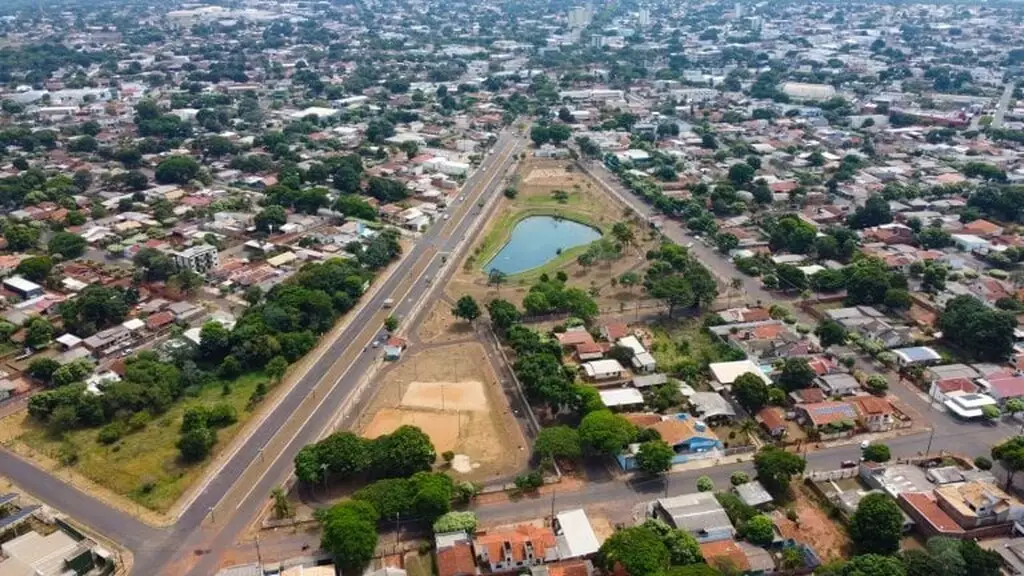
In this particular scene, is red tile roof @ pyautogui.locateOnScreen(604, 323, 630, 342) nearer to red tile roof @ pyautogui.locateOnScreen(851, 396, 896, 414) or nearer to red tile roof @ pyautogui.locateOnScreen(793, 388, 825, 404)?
red tile roof @ pyautogui.locateOnScreen(793, 388, 825, 404)

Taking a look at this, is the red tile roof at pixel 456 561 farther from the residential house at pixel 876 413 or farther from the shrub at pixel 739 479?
the residential house at pixel 876 413

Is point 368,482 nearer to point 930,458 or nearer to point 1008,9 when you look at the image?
point 930,458

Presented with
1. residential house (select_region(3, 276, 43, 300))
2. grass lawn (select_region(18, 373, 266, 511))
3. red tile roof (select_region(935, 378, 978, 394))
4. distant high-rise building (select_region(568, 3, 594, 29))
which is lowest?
grass lawn (select_region(18, 373, 266, 511))

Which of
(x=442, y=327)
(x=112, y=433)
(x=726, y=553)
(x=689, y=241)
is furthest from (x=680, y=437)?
(x=689, y=241)

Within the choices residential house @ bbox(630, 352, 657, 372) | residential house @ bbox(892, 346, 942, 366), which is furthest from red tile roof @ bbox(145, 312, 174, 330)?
residential house @ bbox(892, 346, 942, 366)

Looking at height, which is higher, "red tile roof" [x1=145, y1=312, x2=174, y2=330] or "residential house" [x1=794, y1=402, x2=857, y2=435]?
"red tile roof" [x1=145, y1=312, x2=174, y2=330]
